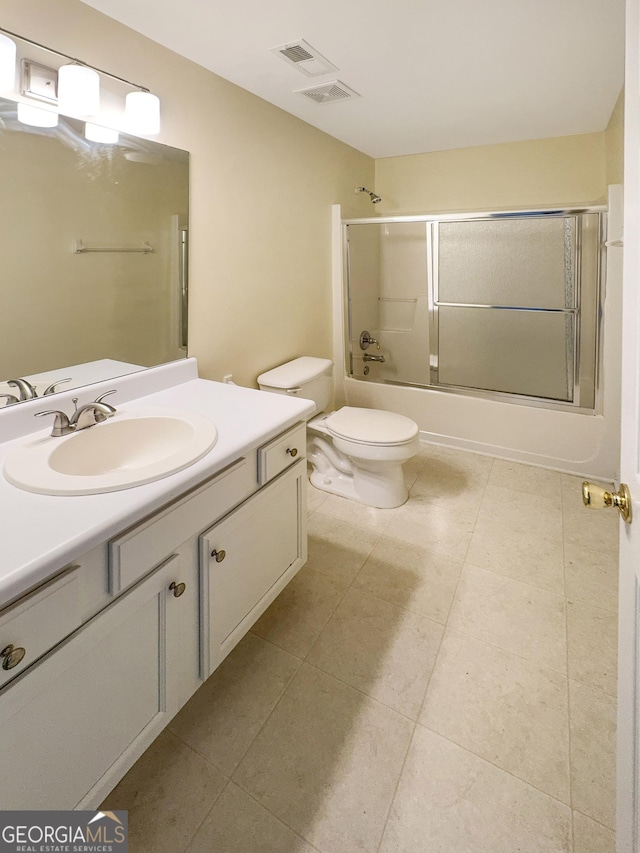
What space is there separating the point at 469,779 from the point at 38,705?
1.06 m

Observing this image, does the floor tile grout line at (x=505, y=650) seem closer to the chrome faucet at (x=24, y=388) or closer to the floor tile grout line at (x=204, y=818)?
the floor tile grout line at (x=204, y=818)

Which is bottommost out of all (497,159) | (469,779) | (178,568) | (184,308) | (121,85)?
(469,779)

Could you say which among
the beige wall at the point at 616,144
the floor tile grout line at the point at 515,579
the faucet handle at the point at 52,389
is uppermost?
the beige wall at the point at 616,144

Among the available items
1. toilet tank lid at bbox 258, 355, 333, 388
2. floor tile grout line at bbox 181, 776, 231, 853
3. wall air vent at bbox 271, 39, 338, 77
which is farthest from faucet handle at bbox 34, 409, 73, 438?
wall air vent at bbox 271, 39, 338, 77

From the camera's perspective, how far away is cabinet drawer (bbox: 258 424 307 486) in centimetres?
136

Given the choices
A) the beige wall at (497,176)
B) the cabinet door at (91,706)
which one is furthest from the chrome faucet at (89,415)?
the beige wall at (497,176)

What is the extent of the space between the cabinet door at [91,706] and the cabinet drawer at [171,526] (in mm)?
47

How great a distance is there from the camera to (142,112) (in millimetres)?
1582

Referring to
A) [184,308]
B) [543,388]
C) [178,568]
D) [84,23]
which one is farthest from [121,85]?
[543,388]

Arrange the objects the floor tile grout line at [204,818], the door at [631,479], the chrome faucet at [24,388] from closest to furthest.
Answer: the door at [631,479], the floor tile grout line at [204,818], the chrome faucet at [24,388]

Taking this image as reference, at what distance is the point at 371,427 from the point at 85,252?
5.01ft

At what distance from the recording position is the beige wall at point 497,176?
2.89 m

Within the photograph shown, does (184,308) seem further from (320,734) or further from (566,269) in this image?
(566,269)

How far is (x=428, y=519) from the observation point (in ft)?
7.73
